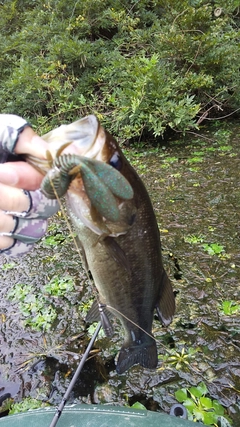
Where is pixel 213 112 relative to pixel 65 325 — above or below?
below

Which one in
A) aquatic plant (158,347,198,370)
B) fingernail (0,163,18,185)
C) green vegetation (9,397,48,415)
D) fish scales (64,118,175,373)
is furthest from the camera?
aquatic plant (158,347,198,370)

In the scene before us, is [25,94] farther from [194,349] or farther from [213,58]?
[194,349]

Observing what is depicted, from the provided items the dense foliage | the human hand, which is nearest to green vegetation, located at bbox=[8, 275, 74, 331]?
the human hand

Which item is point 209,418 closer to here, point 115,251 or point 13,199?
point 115,251

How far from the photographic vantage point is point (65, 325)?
2883 mm

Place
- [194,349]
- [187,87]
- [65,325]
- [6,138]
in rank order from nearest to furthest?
[6,138] < [194,349] < [65,325] < [187,87]

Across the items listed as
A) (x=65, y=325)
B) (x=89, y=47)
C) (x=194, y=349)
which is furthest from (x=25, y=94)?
(x=194, y=349)

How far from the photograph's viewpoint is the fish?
137 cm

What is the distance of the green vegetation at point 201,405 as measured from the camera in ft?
6.82

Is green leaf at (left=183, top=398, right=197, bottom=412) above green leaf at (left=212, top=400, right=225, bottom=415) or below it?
below

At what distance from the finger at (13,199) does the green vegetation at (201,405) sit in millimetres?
1671

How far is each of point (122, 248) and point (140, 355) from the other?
769 mm

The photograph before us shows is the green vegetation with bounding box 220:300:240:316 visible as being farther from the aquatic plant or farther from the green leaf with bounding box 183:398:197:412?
the green leaf with bounding box 183:398:197:412

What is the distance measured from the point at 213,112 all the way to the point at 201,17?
2081 millimetres
